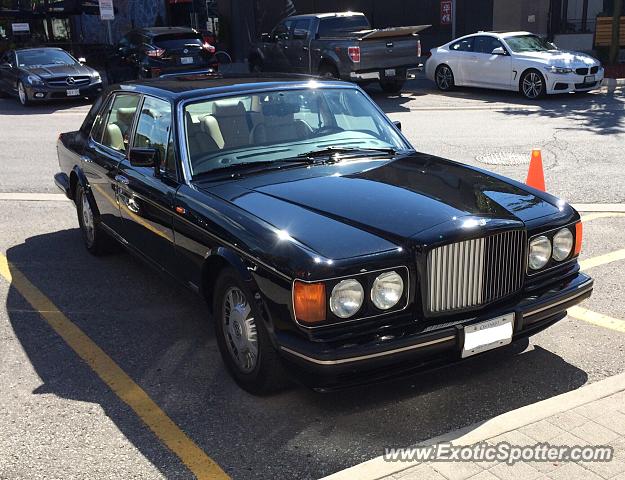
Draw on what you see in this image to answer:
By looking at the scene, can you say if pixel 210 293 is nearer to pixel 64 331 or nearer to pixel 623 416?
pixel 64 331

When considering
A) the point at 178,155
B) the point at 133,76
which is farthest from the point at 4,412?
the point at 133,76

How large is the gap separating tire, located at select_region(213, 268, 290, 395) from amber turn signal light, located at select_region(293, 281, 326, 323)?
0.33 metres

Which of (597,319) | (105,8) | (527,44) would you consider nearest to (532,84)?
(527,44)

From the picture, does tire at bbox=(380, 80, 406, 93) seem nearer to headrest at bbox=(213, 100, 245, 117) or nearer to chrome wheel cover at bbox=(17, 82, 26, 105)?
chrome wheel cover at bbox=(17, 82, 26, 105)

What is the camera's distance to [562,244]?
433cm

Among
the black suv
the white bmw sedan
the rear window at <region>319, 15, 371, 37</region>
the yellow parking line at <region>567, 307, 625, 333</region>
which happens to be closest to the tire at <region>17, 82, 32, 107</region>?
the black suv

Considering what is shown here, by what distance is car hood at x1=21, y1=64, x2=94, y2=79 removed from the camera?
17.8m

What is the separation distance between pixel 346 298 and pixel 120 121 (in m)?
3.24

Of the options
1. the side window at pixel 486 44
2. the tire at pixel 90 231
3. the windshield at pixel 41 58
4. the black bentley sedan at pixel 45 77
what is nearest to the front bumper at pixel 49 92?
the black bentley sedan at pixel 45 77

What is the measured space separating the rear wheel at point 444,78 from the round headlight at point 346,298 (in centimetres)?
1532

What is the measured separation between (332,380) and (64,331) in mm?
2425

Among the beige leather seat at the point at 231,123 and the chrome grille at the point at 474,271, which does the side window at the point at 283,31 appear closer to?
the beige leather seat at the point at 231,123

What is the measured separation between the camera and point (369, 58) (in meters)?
16.4

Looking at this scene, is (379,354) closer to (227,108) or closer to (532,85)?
(227,108)
